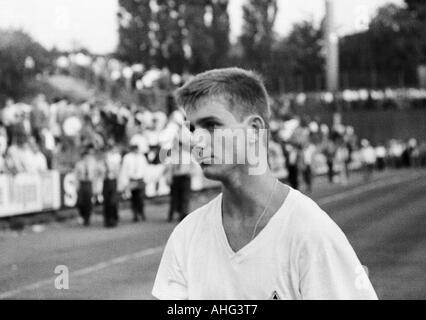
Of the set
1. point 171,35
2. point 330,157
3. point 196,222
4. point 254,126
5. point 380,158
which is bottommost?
point 380,158

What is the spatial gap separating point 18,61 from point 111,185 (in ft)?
79.1

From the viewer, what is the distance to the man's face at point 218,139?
267cm

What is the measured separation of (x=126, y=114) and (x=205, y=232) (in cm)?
2131

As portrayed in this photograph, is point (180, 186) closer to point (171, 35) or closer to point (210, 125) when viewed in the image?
point (210, 125)

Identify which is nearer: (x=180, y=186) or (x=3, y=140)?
(x=180, y=186)

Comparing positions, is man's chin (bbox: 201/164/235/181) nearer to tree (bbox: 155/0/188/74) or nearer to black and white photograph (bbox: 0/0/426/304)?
black and white photograph (bbox: 0/0/426/304)

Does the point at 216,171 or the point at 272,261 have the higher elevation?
the point at 216,171

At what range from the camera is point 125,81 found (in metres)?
31.3

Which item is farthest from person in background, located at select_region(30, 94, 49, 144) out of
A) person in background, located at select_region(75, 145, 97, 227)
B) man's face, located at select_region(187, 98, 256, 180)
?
man's face, located at select_region(187, 98, 256, 180)

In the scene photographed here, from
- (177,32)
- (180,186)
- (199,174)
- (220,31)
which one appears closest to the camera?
(180,186)

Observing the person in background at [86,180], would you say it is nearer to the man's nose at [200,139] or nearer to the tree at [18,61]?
the man's nose at [200,139]

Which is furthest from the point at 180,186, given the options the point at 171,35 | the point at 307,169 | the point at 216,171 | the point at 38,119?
the point at 171,35

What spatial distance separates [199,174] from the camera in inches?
1028

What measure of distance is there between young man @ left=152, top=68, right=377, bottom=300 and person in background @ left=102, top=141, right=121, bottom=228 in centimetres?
1580
